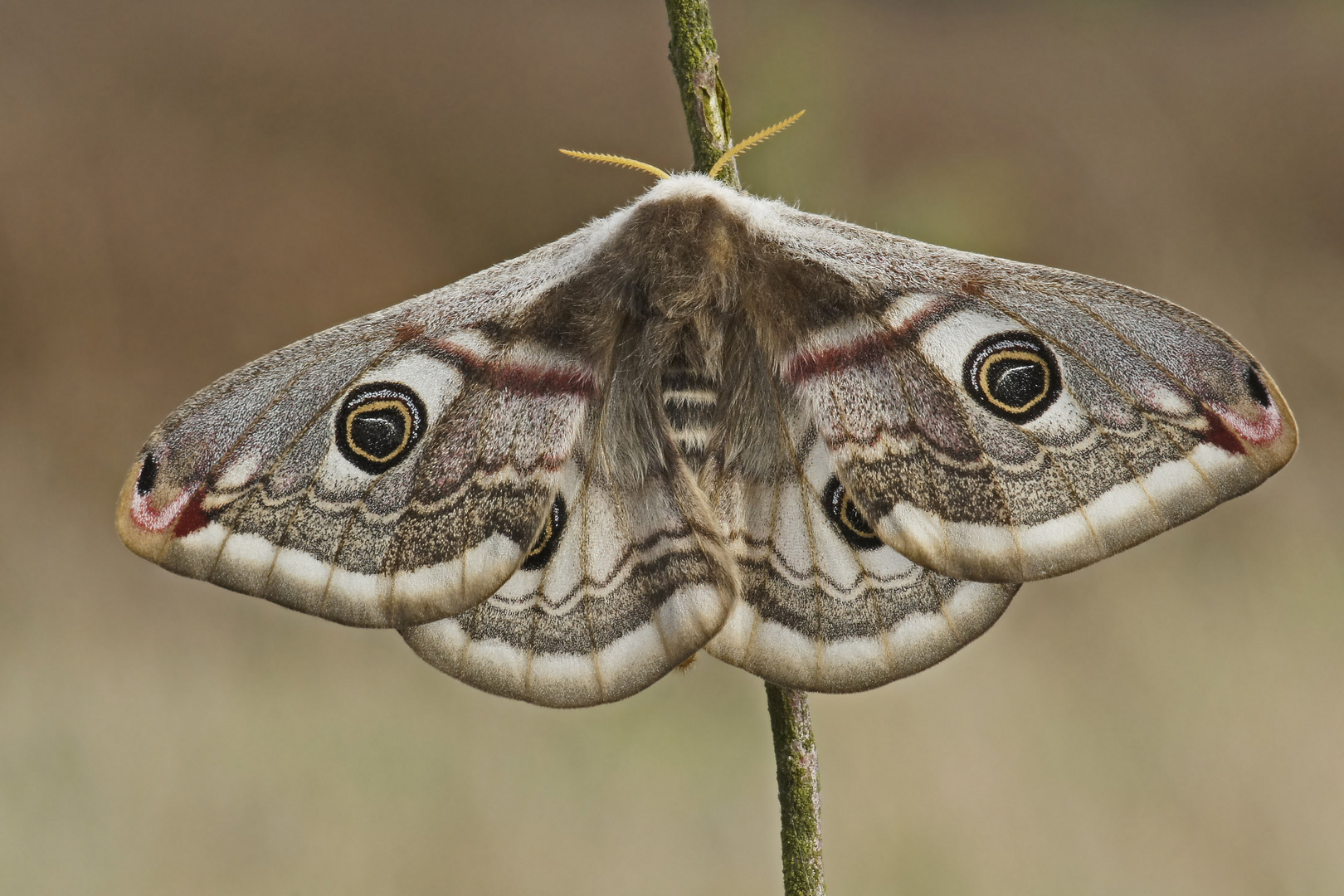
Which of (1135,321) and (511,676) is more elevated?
(1135,321)

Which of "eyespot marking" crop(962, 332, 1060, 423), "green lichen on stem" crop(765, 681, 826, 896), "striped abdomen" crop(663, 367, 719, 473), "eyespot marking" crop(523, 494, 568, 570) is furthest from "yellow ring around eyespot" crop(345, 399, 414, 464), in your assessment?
"eyespot marking" crop(962, 332, 1060, 423)

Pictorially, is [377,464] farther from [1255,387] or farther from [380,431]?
[1255,387]

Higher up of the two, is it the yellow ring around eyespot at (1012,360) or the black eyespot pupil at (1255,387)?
the yellow ring around eyespot at (1012,360)

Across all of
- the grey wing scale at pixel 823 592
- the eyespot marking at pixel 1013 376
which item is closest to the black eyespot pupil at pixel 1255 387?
the eyespot marking at pixel 1013 376

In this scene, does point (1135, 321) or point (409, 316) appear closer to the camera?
point (1135, 321)

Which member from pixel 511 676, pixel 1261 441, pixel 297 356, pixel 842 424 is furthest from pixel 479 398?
pixel 1261 441

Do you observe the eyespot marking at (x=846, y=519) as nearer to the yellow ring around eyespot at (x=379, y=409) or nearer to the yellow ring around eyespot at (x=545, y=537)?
the yellow ring around eyespot at (x=545, y=537)

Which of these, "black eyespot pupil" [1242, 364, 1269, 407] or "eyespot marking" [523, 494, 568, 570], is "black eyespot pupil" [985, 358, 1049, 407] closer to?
"black eyespot pupil" [1242, 364, 1269, 407]

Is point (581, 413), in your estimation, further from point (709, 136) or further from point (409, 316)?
point (709, 136)
